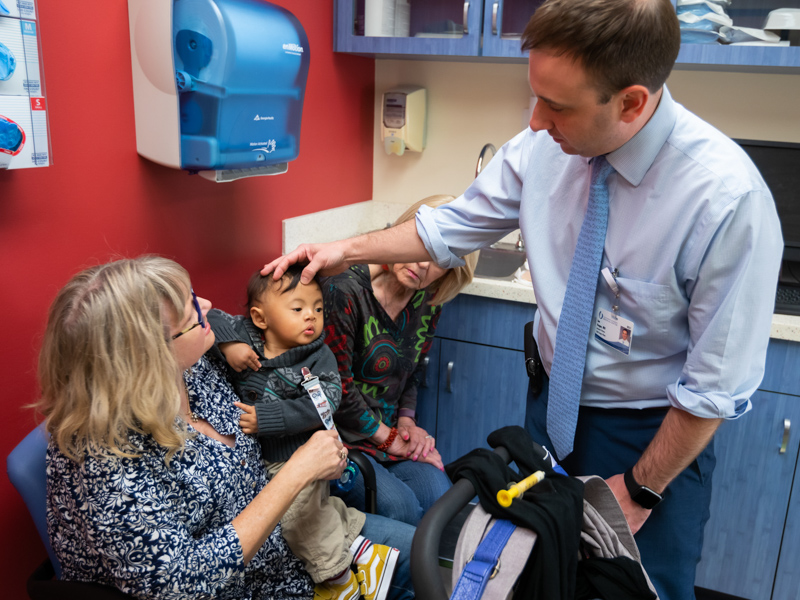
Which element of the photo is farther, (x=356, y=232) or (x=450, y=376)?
(x=356, y=232)

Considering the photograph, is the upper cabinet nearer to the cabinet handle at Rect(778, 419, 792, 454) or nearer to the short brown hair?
the short brown hair

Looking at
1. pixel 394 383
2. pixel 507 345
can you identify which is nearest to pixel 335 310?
pixel 394 383

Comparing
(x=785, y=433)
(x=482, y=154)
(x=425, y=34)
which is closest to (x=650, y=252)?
(x=785, y=433)

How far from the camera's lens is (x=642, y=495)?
1.30m

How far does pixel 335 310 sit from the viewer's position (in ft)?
6.36

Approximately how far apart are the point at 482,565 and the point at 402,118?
7.16ft

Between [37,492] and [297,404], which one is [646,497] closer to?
[297,404]

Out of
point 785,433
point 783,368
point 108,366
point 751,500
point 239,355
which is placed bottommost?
point 751,500

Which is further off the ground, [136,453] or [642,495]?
[136,453]

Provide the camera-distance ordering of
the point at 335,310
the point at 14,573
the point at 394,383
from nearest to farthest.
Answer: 1. the point at 14,573
2. the point at 335,310
3. the point at 394,383

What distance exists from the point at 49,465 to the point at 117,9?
1061mm

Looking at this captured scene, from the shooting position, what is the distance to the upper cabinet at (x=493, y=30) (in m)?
2.15

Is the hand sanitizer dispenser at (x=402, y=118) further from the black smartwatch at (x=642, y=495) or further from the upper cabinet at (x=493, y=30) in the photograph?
the black smartwatch at (x=642, y=495)

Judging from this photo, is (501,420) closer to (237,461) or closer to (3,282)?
(237,461)
